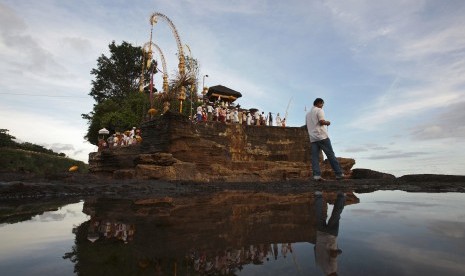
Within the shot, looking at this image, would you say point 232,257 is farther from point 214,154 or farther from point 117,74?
point 117,74

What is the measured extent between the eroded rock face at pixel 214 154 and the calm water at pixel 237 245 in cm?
788

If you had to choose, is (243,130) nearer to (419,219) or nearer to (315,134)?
(315,134)

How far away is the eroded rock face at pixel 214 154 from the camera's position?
10.7 metres

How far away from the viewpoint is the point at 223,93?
27.0 meters

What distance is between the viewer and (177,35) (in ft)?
77.2

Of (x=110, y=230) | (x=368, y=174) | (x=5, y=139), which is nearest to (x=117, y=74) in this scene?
(x=5, y=139)

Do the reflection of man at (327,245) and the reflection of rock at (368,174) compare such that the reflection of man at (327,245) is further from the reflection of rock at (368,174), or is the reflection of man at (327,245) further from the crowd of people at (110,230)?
the reflection of rock at (368,174)

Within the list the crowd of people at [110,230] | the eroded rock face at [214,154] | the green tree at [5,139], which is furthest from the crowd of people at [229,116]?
the green tree at [5,139]

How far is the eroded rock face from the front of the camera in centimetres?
1069

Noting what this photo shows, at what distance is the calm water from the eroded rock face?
310 inches

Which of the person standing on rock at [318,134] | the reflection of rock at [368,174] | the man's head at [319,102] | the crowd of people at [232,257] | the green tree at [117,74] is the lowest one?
the crowd of people at [232,257]

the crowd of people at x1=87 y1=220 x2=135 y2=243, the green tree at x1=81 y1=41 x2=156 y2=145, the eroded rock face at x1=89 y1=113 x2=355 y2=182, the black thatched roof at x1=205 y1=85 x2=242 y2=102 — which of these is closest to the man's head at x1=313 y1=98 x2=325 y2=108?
the eroded rock face at x1=89 y1=113 x2=355 y2=182

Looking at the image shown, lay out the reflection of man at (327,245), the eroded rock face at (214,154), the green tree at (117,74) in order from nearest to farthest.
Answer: the reflection of man at (327,245)
the eroded rock face at (214,154)
the green tree at (117,74)

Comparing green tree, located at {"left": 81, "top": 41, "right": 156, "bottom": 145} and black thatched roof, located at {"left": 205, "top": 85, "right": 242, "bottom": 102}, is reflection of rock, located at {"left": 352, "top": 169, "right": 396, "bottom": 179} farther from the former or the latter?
green tree, located at {"left": 81, "top": 41, "right": 156, "bottom": 145}
